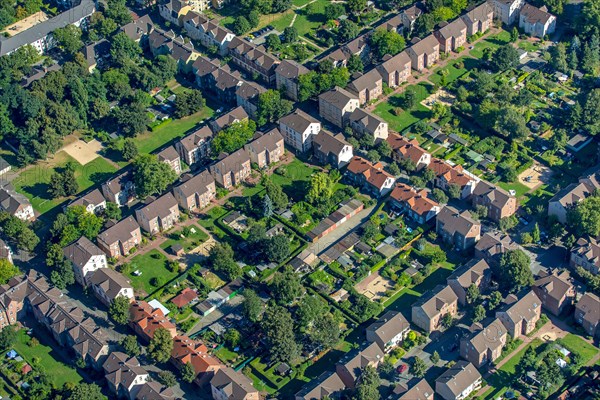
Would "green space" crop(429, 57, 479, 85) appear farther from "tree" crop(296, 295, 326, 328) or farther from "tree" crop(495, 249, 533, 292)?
"tree" crop(296, 295, 326, 328)

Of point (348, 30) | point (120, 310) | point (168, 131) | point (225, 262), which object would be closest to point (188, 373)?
point (120, 310)

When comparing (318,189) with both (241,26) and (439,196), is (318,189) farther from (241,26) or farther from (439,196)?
(241,26)

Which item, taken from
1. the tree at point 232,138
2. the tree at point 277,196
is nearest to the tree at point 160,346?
the tree at point 277,196

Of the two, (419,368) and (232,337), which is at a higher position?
(232,337)

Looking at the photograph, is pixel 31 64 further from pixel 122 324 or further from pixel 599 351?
pixel 599 351

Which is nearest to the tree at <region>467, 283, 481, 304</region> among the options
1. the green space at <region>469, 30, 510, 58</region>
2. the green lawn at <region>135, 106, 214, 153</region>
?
the green lawn at <region>135, 106, 214, 153</region>

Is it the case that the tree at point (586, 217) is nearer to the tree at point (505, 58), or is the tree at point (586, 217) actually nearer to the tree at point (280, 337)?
the tree at point (505, 58)
